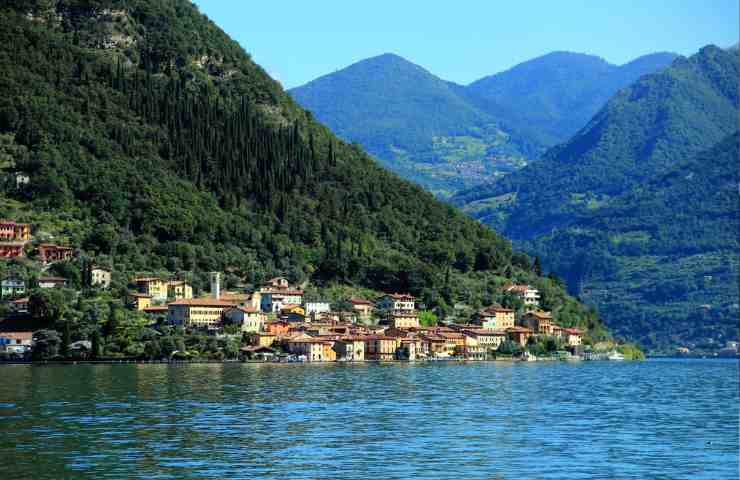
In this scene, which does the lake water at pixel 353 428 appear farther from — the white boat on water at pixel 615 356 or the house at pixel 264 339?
the white boat on water at pixel 615 356

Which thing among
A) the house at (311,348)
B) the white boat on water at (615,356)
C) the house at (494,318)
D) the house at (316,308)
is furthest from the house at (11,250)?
the white boat on water at (615,356)

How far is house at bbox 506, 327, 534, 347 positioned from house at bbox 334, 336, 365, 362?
27909 mm

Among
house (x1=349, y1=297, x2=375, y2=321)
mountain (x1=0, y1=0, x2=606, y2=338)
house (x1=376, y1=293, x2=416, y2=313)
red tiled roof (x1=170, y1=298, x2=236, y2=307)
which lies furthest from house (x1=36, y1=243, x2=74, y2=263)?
house (x1=376, y1=293, x2=416, y2=313)

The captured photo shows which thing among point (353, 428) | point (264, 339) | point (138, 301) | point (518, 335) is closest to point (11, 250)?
point (138, 301)

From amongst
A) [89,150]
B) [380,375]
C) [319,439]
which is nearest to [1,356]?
[380,375]

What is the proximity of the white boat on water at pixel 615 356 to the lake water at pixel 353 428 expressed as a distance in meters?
78.3

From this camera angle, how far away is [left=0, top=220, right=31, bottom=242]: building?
15250cm

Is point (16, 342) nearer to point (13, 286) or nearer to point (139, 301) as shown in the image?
point (13, 286)

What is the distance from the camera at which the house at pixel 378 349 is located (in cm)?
14938

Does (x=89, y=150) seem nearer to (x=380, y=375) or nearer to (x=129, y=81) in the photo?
(x=129, y=81)

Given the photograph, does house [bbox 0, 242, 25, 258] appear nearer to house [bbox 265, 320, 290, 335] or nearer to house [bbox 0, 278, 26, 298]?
house [bbox 0, 278, 26, 298]

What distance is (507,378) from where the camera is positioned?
363 feet

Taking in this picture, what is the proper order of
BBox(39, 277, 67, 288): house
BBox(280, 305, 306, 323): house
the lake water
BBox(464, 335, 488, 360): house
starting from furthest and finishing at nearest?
BBox(464, 335, 488, 360): house
BBox(280, 305, 306, 323): house
BBox(39, 277, 67, 288): house
the lake water

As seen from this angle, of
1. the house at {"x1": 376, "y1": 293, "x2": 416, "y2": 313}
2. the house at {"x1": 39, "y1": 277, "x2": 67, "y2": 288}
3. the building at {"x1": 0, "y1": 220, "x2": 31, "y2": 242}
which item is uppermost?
the building at {"x1": 0, "y1": 220, "x2": 31, "y2": 242}
